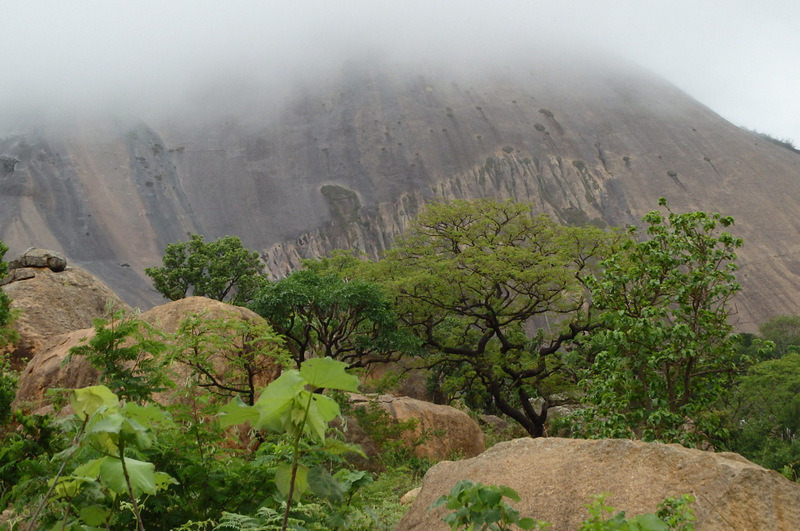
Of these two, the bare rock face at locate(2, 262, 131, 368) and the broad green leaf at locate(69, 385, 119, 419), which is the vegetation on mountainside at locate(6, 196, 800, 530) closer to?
the broad green leaf at locate(69, 385, 119, 419)

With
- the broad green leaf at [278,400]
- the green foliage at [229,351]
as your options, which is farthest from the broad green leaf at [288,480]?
the green foliage at [229,351]

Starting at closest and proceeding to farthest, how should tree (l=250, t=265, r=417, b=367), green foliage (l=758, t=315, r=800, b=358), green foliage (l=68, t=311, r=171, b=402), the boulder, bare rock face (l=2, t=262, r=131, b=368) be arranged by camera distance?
1. green foliage (l=68, t=311, r=171, b=402)
2. tree (l=250, t=265, r=417, b=367)
3. bare rock face (l=2, t=262, r=131, b=368)
4. the boulder
5. green foliage (l=758, t=315, r=800, b=358)

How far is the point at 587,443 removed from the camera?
3852 millimetres

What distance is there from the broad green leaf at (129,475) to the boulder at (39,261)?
1745 centimetres

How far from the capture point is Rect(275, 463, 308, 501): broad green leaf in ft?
4.20

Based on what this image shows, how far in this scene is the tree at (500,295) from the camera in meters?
15.0

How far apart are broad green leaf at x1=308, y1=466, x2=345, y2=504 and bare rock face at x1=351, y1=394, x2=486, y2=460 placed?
1044 centimetres

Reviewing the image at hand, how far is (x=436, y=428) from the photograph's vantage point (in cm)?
1220

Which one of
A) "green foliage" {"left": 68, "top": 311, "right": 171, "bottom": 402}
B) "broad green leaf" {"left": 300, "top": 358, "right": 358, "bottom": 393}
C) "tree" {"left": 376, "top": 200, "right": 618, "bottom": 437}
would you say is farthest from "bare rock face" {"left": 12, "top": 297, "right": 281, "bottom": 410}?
"broad green leaf" {"left": 300, "top": 358, "right": 358, "bottom": 393}

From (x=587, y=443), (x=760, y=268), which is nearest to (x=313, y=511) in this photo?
(x=587, y=443)

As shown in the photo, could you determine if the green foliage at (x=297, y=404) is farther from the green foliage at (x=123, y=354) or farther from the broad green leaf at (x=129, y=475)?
the green foliage at (x=123, y=354)

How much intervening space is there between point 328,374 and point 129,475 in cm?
49

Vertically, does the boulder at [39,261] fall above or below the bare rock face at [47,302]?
above

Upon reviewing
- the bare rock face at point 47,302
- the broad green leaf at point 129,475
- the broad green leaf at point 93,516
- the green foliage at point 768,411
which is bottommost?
the green foliage at point 768,411
